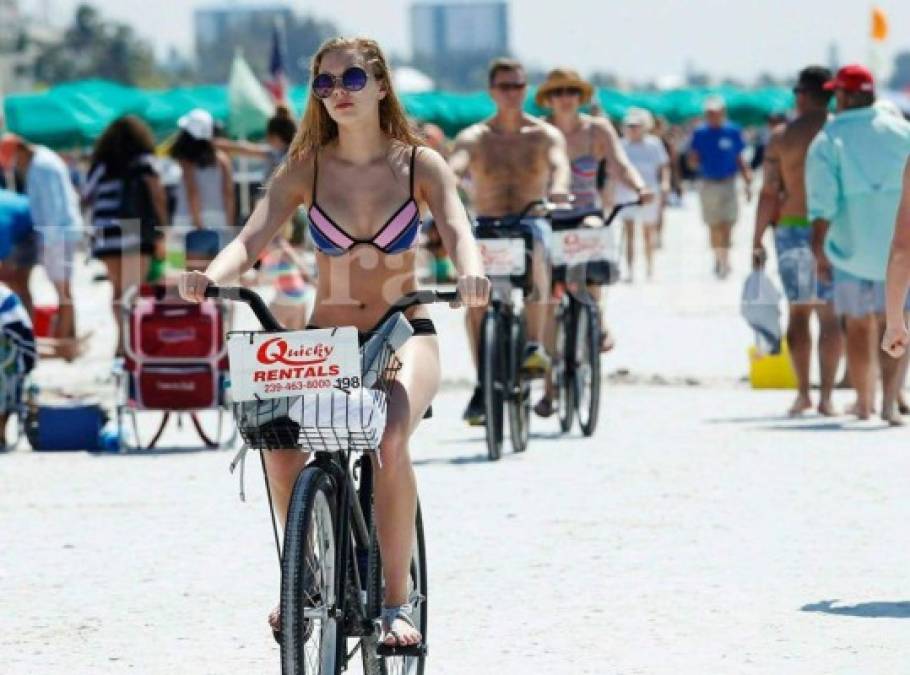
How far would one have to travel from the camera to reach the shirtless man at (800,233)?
14797 mm

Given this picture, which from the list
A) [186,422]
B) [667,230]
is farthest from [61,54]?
[186,422]

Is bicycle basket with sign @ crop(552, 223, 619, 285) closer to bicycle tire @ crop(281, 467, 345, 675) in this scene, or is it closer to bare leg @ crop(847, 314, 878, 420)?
bare leg @ crop(847, 314, 878, 420)

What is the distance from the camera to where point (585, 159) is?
15.6 meters

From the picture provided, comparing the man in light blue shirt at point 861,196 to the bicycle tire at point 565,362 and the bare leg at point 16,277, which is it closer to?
the bicycle tire at point 565,362

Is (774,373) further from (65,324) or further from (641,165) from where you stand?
(641,165)

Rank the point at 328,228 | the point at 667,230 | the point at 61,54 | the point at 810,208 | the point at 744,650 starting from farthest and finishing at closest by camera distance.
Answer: the point at 61,54 < the point at 667,230 < the point at 810,208 < the point at 744,650 < the point at 328,228

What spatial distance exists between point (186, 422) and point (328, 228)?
29.7 ft

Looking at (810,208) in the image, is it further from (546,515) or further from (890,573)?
(890,573)

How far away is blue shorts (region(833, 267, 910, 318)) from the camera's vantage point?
14.1 metres

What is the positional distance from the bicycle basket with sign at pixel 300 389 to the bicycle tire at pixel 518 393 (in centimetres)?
667

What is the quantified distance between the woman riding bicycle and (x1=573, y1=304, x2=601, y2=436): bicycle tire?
662 cm

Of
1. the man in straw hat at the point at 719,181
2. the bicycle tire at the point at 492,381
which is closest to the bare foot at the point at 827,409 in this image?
the bicycle tire at the point at 492,381

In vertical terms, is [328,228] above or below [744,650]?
above

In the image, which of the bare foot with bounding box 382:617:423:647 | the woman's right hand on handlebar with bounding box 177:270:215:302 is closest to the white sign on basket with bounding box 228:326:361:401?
the woman's right hand on handlebar with bounding box 177:270:215:302
